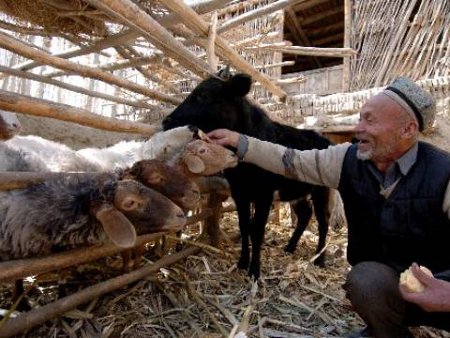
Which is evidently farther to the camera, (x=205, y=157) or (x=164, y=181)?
(x=205, y=157)

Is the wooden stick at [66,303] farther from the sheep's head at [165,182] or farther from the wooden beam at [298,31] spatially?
the wooden beam at [298,31]

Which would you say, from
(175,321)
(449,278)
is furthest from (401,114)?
(175,321)

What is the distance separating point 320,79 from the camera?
9.92 m

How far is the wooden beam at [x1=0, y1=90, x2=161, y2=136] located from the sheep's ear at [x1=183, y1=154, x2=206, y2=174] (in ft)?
1.98

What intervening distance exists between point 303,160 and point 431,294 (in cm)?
144

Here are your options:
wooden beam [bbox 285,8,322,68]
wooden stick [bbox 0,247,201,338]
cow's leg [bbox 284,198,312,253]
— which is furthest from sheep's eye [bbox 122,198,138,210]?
wooden beam [bbox 285,8,322,68]

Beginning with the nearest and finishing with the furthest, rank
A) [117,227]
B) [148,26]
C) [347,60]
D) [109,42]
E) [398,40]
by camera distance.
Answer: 1. [117,227]
2. [148,26]
3. [109,42]
4. [398,40]
5. [347,60]

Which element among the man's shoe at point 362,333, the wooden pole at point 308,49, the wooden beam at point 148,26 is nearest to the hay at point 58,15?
the wooden beam at point 148,26

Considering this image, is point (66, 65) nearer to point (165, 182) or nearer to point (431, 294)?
point (165, 182)

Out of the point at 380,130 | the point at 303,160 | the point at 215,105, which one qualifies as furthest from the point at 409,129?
the point at 215,105

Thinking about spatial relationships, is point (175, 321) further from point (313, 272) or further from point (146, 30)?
point (146, 30)

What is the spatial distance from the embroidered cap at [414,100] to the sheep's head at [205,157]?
1.31m

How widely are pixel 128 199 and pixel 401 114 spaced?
1819 mm

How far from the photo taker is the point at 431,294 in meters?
1.98
